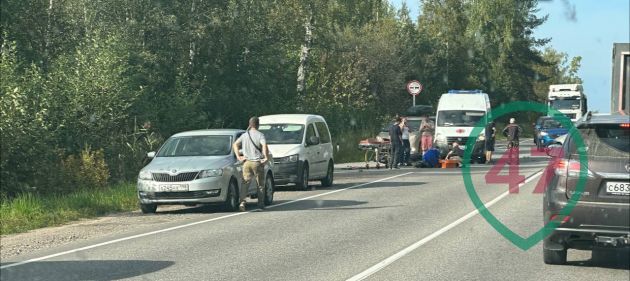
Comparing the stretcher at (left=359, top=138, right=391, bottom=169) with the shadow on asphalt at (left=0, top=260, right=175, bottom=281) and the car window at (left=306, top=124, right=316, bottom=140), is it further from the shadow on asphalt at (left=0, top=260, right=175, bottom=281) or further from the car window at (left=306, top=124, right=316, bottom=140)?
the shadow on asphalt at (left=0, top=260, right=175, bottom=281)

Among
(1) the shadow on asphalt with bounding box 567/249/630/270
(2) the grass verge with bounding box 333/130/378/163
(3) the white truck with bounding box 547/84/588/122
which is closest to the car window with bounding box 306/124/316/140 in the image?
(1) the shadow on asphalt with bounding box 567/249/630/270

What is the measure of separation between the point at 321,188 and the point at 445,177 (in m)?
4.84

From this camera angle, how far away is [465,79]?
7344 centimetres

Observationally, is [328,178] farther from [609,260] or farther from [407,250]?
[609,260]

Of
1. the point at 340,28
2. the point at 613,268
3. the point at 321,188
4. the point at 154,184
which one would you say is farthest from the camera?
the point at 340,28

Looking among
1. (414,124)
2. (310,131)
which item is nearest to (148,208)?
(310,131)

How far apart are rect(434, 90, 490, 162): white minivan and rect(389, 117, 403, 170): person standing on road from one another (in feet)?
12.6

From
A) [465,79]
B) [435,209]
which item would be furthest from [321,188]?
[465,79]

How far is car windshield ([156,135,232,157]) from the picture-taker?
63.1 ft

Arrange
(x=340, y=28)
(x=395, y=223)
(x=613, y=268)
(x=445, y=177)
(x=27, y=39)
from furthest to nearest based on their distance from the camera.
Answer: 1. (x=340, y=28)
2. (x=27, y=39)
3. (x=445, y=177)
4. (x=395, y=223)
5. (x=613, y=268)

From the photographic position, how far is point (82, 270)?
10844mm

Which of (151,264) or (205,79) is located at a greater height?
(205,79)

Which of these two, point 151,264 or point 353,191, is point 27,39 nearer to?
point 353,191

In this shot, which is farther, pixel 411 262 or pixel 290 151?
pixel 290 151
